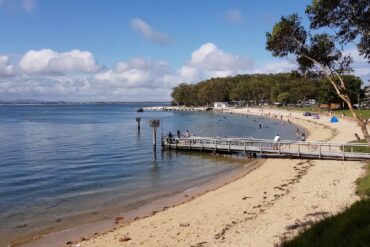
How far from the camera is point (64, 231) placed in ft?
62.6

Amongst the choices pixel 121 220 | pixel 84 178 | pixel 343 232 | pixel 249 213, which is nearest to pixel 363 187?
pixel 249 213

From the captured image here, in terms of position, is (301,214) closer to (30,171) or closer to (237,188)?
(237,188)

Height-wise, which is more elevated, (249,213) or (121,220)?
(249,213)

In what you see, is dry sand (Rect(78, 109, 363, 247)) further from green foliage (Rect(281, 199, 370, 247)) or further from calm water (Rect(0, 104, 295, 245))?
green foliage (Rect(281, 199, 370, 247))

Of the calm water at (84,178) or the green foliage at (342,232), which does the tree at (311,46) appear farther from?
the calm water at (84,178)

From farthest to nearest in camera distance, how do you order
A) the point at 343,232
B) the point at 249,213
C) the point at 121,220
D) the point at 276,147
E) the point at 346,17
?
1. the point at 276,147
2. the point at 121,220
3. the point at 249,213
4. the point at 346,17
5. the point at 343,232

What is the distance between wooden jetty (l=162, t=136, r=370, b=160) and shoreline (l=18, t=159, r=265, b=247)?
7.43 meters

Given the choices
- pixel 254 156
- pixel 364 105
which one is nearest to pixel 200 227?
pixel 254 156

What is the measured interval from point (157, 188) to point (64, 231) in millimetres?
10357

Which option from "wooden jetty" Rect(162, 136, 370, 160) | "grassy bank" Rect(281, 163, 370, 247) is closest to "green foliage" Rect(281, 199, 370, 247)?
"grassy bank" Rect(281, 163, 370, 247)

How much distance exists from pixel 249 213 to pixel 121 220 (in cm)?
645

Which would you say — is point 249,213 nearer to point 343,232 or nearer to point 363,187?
point 363,187

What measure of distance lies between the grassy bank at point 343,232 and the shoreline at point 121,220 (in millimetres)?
11100

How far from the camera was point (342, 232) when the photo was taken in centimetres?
870
